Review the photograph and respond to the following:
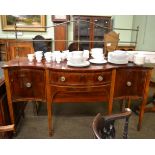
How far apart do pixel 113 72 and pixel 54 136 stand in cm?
87

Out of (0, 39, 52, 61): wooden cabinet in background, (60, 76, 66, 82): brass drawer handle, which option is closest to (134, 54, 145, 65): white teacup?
(60, 76, 66, 82): brass drawer handle

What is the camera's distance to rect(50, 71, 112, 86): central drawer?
5.05ft

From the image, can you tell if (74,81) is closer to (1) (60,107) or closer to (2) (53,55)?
(2) (53,55)

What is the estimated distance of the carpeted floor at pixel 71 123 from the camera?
1.83 metres

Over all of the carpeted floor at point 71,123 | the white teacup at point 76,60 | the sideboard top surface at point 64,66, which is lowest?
the carpeted floor at point 71,123

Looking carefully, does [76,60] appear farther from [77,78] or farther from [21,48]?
[21,48]

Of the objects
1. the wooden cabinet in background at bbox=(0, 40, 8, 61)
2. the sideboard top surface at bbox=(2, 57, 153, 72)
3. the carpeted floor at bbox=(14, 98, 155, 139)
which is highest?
the sideboard top surface at bbox=(2, 57, 153, 72)

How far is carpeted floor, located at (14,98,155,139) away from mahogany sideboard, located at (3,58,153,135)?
1.13 ft

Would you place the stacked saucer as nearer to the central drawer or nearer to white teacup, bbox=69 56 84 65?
the central drawer

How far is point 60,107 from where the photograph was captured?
244 centimetres

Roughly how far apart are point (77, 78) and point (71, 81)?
0.06 meters

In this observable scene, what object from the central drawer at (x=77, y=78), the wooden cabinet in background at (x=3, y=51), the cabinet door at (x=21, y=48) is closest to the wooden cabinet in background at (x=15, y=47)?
the cabinet door at (x=21, y=48)

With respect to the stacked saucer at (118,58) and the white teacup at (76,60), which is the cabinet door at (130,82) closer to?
the stacked saucer at (118,58)

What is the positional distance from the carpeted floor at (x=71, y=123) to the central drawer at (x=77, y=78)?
59cm
